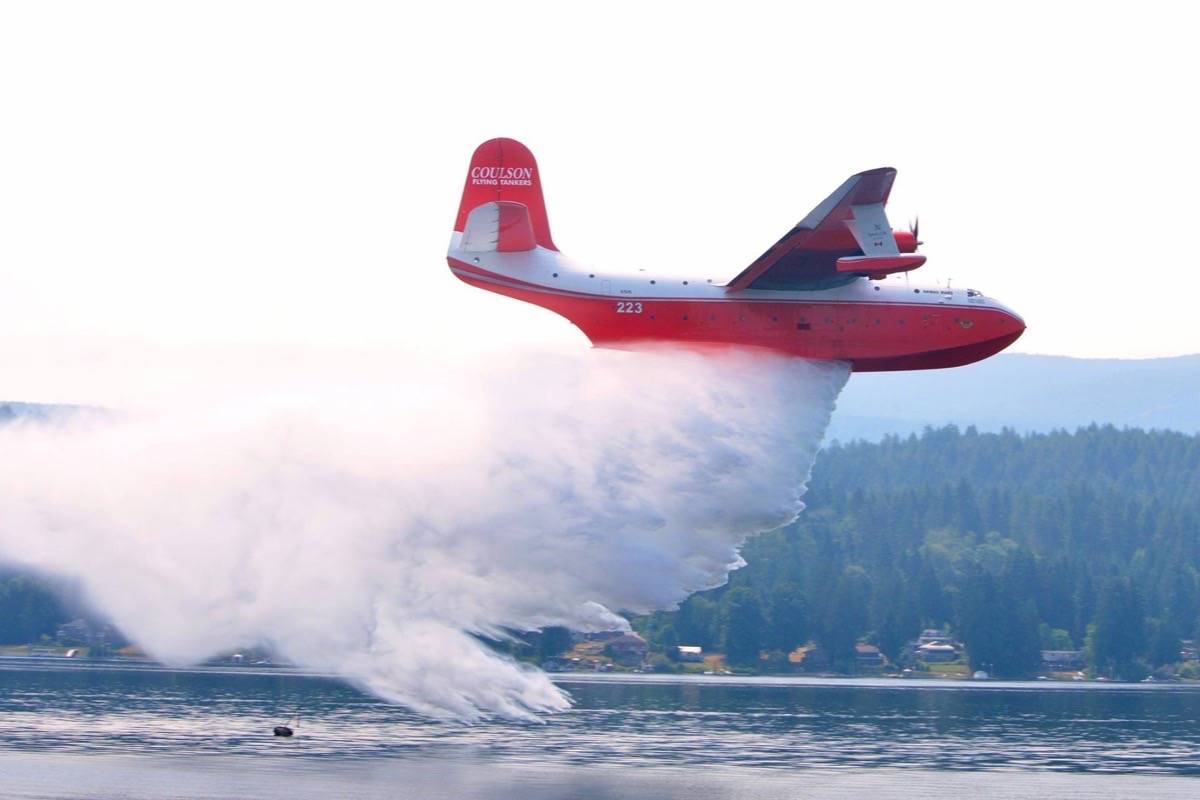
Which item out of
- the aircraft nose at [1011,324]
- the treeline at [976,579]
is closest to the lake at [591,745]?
the aircraft nose at [1011,324]

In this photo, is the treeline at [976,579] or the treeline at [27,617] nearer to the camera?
the treeline at [27,617]

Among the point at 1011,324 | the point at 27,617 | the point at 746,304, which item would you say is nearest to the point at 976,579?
the point at 27,617

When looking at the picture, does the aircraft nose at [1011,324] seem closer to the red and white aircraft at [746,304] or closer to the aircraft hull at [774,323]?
the red and white aircraft at [746,304]

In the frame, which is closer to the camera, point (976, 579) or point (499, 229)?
point (499, 229)

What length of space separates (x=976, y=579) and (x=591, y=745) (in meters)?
50.9

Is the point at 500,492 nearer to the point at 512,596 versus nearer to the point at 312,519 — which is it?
the point at 512,596

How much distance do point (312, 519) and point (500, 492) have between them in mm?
4172

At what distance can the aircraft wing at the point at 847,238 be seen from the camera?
3086cm

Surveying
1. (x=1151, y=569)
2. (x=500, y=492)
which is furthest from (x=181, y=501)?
(x=1151, y=569)

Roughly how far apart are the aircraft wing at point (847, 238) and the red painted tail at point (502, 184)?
488 cm

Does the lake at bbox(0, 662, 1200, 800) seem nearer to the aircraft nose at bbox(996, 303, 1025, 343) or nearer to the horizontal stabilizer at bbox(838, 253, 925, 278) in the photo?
the aircraft nose at bbox(996, 303, 1025, 343)

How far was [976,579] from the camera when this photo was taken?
95812mm

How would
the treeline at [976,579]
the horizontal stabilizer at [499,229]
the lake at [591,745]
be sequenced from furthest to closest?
the treeline at [976,579], the lake at [591,745], the horizontal stabilizer at [499,229]

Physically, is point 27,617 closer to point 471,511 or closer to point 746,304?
point 471,511
